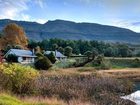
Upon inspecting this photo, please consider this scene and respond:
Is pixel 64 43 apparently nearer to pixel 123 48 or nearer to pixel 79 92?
pixel 123 48

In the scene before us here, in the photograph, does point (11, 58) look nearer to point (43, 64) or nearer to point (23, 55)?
point (23, 55)

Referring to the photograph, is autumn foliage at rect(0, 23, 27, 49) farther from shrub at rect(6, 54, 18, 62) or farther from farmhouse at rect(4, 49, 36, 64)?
shrub at rect(6, 54, 18, 62)

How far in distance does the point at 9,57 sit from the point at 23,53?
9393 millimetres

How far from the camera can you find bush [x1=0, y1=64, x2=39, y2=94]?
26.2 m

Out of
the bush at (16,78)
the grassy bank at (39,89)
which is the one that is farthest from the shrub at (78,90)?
the bush at (16,78)

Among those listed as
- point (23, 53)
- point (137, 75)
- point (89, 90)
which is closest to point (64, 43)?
point (23, 53)

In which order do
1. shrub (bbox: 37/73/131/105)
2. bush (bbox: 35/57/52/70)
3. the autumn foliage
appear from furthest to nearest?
the autumn foliage, bush (bbox: 35/57/52/70), shrub (bbox: 37/73/131/105)

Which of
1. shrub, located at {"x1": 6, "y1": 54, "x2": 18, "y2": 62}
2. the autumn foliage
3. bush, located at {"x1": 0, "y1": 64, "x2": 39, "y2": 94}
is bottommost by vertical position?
shrub, located at {"x1": 6, "y1": 54, "x2": 18, "y2": 62}

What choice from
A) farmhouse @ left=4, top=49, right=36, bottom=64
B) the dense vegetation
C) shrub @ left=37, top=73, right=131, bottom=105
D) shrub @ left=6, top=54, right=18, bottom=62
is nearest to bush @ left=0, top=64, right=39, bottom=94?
shrub @ left=37, top=73, right=131, bottom=105

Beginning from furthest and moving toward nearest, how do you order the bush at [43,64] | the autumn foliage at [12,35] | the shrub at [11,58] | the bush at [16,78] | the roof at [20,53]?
the autumn foliage at [12,35] < the roof at [20,53] < the shrub at [11,58] < the bush at [43,64] < the bush at [16,78]

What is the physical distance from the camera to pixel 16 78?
87.5 ft

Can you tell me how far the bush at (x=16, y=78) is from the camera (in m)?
26.2

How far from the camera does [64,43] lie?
13212 centimetres

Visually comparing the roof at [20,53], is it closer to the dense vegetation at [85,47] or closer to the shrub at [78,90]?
the dense vegetation at [85,47]
